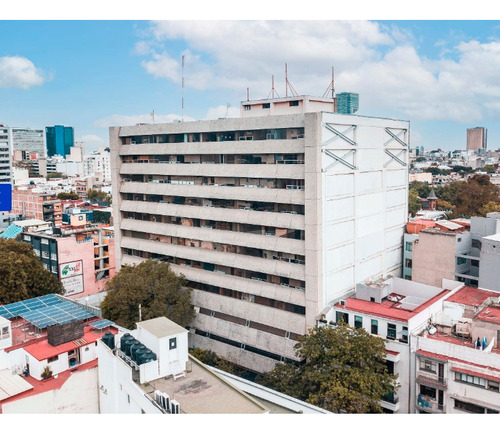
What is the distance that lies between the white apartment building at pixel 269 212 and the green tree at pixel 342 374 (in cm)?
365

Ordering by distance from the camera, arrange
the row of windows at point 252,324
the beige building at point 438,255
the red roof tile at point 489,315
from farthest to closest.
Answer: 1. the beige building at point 438,255
2. the row of windows at point 252,324
3. the red roof tile at point 489,315

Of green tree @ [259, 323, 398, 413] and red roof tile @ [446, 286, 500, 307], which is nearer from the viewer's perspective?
green tree @ [259, 323, 398, 413]

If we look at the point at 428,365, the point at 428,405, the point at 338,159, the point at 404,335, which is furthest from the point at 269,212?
the point at 428,405

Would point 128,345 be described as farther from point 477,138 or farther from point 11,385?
point 477,138

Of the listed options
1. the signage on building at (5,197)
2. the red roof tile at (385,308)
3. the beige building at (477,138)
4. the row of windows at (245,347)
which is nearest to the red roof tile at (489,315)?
the red roof tile at (385,308)

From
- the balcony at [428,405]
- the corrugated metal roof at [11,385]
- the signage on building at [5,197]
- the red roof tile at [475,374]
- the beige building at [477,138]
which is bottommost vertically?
the balcony at [428,405]

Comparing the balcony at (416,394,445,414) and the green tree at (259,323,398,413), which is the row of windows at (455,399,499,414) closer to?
the balcony at (416,394,445,414)

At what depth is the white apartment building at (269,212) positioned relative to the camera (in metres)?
21.5

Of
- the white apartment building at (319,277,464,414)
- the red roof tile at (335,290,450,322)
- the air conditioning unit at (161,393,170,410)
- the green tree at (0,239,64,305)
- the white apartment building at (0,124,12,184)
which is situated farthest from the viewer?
the white apartment building at (0,124,12,184)

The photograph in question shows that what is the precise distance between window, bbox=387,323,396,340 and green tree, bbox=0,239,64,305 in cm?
1784

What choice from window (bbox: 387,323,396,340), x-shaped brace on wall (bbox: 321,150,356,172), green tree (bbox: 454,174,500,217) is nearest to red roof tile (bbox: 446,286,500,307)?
window (bbox: 387,323,396,340)

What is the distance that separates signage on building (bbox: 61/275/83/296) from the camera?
34.4 meters

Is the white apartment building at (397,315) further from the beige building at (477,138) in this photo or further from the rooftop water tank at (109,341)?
the beige building at (477,138)

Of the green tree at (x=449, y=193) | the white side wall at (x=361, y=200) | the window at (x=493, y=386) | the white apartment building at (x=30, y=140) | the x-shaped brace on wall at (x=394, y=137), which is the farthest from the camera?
the white apartment building at (x=30, y=140)
